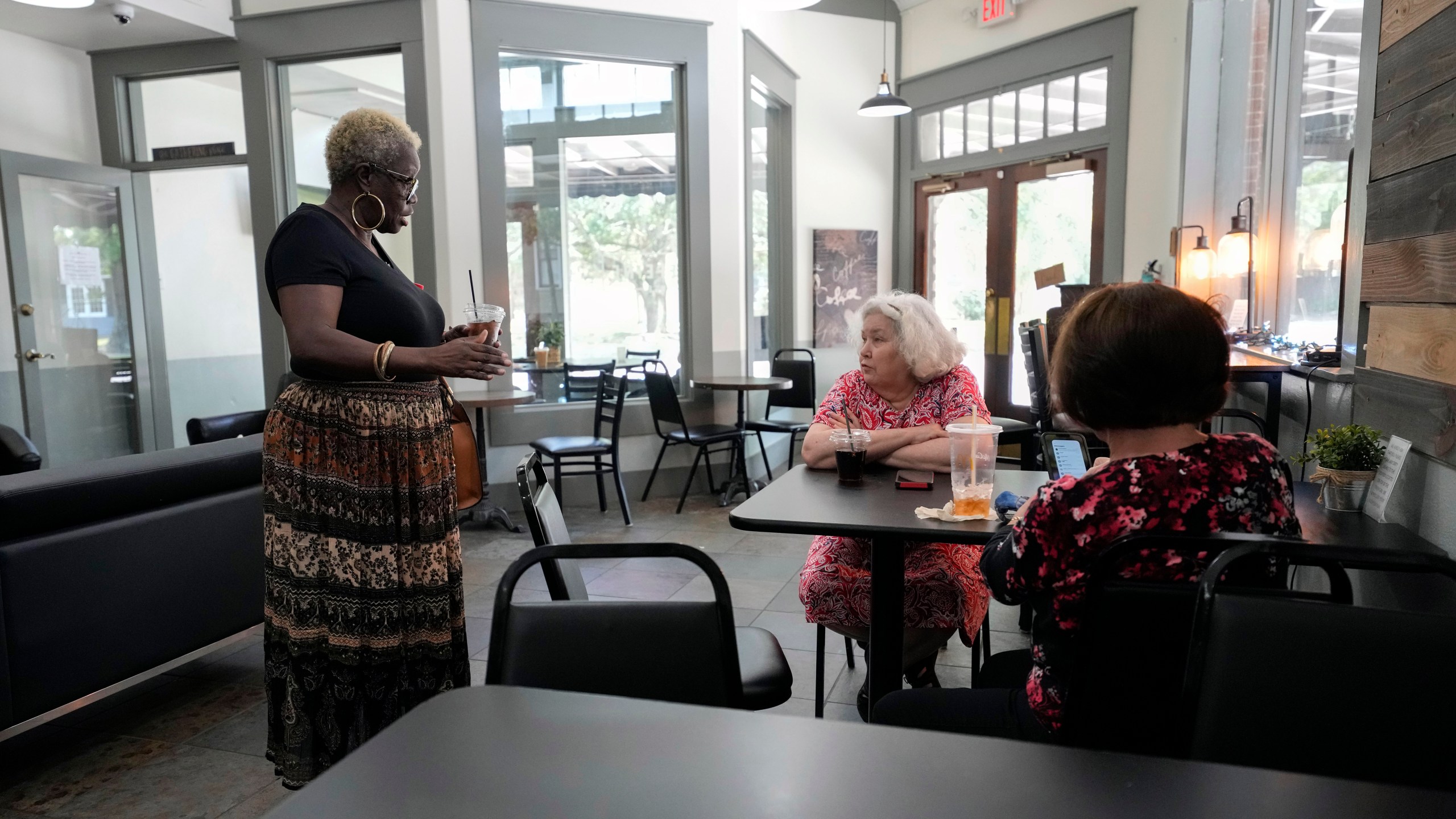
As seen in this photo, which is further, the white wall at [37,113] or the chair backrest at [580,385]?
the chair backrest at [580,385]

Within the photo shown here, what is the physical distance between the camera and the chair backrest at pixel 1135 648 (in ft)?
3.71

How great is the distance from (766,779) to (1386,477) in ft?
5.94

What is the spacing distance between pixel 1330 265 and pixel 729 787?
4386 millimetres

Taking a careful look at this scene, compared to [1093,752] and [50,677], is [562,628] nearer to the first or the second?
[1093,752]

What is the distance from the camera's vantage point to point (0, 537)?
211cm

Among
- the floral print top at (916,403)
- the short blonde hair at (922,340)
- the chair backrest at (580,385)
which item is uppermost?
the short blonde hair at (922,340)

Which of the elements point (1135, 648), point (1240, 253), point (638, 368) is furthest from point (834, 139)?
point (1135, 648)

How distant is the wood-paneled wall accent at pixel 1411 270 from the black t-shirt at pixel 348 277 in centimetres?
208

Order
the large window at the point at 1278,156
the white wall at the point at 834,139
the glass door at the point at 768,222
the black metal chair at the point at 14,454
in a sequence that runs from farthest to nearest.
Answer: the white wall at the point at 834,139
the glass door at the point at 768,222
the large window at the point at 1278,156
the black metal chair at the point at 14,454

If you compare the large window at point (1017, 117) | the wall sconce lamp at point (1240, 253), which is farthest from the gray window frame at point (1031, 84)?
the wall sconce lamp at point (1240, 253)

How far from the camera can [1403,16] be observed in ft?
6.28

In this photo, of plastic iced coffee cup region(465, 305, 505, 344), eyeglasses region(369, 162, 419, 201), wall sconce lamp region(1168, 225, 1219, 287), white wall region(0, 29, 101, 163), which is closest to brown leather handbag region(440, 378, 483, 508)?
plastic iced coffee cup region(465, 305, 505, 344)

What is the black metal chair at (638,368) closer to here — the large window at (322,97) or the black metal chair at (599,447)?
the black metal chair at (599,447)

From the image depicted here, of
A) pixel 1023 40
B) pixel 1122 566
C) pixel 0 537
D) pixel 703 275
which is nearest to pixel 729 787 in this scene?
pixel 1122 566
